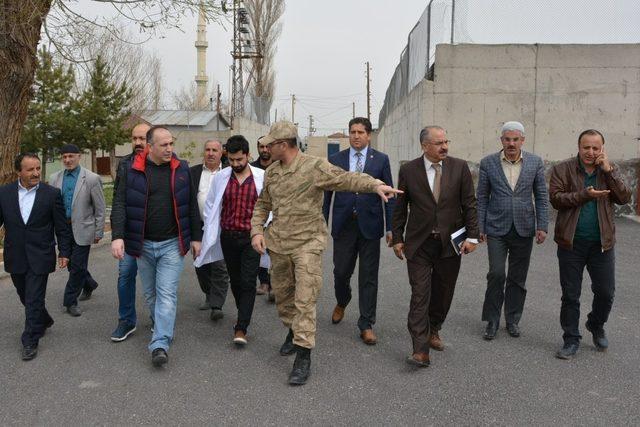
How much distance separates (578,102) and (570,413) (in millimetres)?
10770

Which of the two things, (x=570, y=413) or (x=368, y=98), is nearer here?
(x=570, y=413)

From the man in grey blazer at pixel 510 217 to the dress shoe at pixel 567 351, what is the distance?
1.69 feet

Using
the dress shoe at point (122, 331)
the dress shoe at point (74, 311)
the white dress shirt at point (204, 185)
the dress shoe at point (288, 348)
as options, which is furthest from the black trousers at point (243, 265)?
the dress shoe at point (74, 311)

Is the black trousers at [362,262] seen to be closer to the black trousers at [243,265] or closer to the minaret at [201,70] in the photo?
the black trousers at [243,265]

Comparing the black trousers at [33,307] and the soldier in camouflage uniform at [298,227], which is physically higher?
the soldier in camouflage uniform at [298,227]

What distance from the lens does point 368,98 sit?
5712cm

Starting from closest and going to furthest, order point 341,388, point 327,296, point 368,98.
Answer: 1. point 341,388
2. point 327,296
3. point 368,98

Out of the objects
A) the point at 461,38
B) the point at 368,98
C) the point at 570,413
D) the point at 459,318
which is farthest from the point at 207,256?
the point at 368,98

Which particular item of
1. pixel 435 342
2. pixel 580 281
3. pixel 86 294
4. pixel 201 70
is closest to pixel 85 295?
pixel 86 294

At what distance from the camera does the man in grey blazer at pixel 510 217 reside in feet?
15.7

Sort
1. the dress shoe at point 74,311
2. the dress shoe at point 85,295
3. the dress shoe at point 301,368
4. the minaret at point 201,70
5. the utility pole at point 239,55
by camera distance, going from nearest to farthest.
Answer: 1. the dress shoe at point 301,368
2. the dress shoe at point 74,311
3. the dress shoe at point 85,295
4. the utility pole at point 239,55
5. the minaret at point 201,70

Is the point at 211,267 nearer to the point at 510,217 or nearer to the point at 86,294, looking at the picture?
the point at 86,294

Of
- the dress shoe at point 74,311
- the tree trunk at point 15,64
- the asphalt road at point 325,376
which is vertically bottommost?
the asphalt road at point 325,376

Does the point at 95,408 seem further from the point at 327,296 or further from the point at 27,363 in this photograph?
the point at 327,296
